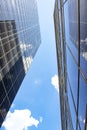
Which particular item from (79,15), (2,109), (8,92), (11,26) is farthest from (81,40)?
(11,26)

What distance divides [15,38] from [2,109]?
9.42 m

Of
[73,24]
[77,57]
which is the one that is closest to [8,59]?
[73,24]

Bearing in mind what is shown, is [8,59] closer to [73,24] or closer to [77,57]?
[73,24]

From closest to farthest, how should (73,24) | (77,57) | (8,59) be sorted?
(77,57), (73,24), (8,59)

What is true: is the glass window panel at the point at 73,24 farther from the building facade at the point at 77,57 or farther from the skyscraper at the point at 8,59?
the skyscraper at the point at 8,59

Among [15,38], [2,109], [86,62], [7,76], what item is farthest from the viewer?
[15,38]

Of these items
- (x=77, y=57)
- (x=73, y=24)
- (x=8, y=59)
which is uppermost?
(x=73, y=24)

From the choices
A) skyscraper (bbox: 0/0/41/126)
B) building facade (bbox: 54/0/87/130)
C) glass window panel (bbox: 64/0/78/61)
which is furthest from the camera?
skyscraper (bbox: 0/0/41/126)

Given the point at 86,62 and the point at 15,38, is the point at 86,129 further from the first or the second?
the point at 15,38

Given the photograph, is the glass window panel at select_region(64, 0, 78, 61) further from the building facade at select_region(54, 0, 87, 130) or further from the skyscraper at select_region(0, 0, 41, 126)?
the skyscraper at select_region(0, 0, 41, 126)

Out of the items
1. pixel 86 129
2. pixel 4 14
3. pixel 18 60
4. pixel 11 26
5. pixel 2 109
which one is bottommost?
pixel 2 109

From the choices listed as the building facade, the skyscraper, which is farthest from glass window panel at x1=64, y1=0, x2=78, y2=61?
the skyscraper

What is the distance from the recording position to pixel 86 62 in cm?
643

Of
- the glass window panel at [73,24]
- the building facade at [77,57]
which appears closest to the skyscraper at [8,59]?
the building facade at [77,57]
